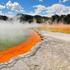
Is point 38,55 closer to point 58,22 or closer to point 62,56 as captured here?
point 62,56

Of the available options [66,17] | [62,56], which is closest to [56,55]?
[62,56]

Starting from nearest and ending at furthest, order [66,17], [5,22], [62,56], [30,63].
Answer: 1. [30,63]
2. [62,56]
3. [66,17]
4. [5,22]

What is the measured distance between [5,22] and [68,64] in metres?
106

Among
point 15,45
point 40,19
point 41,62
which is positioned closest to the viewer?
point 41,62

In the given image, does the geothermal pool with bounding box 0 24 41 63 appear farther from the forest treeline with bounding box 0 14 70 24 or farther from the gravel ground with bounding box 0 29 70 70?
the forest treeline with bounding box 0 14 70 24

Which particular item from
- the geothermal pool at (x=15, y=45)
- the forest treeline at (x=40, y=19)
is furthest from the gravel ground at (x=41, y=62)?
the forest treeline at (x=40, y=19)

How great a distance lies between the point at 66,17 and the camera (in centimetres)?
10019

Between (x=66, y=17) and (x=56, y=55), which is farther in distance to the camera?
(x=66, y=17)

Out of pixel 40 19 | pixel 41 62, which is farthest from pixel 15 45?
pixel 40 19

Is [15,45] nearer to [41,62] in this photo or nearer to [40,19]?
[41,62]

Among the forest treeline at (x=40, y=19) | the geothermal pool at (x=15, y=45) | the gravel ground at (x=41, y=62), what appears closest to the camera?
the gravel ground at (x=41, y=62)

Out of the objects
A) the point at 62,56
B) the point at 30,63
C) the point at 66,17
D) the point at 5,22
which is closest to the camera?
the point at 30,63

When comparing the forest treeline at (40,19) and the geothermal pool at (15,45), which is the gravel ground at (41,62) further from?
the forest treeline at (40,19)

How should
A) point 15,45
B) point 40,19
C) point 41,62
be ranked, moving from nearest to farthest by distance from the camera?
point 41,62 → point 15,45 → point 40,19
